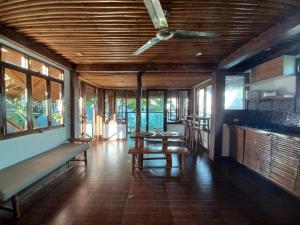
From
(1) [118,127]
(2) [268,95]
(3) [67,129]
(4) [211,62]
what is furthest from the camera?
(1) [118,127]

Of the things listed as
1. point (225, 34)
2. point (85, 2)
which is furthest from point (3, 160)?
point (225, 34)

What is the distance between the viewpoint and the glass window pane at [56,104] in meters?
4.23

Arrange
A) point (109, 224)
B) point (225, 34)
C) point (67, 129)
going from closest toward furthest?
point (109, 224) → point (225, 34) → point (67, 129)

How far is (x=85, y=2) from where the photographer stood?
1.97 metres

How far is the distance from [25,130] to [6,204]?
123 cm

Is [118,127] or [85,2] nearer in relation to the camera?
[85,2]

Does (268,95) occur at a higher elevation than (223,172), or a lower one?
higher

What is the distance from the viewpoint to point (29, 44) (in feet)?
9.90

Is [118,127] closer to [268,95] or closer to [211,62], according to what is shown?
[211,62]

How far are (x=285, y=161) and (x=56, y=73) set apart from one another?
192 inches

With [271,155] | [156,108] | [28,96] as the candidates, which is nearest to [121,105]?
[156,108]

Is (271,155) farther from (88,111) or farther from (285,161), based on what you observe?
(88,111)

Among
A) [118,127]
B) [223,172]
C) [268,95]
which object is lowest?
[223,172]

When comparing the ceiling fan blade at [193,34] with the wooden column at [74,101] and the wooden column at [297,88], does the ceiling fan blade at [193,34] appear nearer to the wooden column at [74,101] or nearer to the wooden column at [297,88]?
the wooden column at [297,88]
